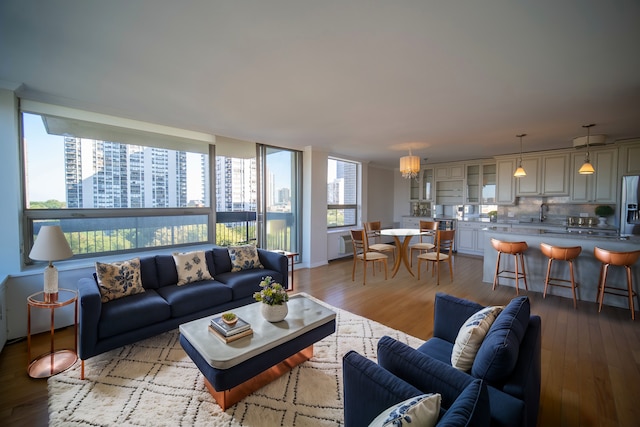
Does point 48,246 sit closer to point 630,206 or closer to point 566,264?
point 566,264

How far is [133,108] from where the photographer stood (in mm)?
3221

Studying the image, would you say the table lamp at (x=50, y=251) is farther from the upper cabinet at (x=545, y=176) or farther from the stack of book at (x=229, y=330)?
the upper cabinet at (x=545, y=176)

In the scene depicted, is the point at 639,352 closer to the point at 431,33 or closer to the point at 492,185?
the point at 431,33

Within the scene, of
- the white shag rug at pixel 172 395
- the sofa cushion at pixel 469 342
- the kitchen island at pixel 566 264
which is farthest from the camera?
the kitchen island at pixel 566 264

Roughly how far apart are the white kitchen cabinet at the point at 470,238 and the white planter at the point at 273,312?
6.07 metres

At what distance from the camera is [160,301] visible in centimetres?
263

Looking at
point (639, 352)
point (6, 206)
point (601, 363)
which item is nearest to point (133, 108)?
point (6, 206)

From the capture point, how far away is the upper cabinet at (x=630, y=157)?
4711 mm

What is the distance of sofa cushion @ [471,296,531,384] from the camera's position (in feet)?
3.98

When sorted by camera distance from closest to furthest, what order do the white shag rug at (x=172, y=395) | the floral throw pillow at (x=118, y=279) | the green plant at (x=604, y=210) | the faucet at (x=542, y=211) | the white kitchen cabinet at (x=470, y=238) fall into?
the white shag rug at (x=172, y=395), the floral throw pillow at (x=118, y=279), the green plant at (x=604, y=210), the faucet at (x=542, y=211), the white kitchen cabinet at (x=470, y=238)

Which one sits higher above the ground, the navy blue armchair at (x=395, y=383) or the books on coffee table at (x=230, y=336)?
the navy blue armchair at (x=395, y=383)

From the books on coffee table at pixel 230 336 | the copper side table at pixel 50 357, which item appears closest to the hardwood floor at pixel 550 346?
the copper side table at pixel 50 357

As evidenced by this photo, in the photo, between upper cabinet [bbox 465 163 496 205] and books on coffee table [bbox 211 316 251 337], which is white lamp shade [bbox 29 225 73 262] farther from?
upper cabinet [bbox 465 163 496 205]

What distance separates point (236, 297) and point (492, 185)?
655 cm
